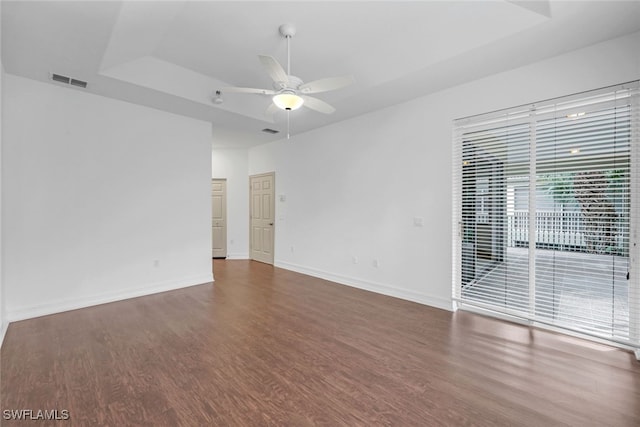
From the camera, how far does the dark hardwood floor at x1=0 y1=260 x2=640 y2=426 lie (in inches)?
76.7

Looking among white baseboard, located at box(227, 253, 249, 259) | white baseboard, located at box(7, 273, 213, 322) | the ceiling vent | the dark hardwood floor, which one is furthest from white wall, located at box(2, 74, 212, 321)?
white baseboard, located at box(227, 253, 249, 259)

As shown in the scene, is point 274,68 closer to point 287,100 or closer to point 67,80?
point 287,100

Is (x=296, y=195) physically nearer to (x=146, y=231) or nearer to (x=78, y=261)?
(x=146, y=231)

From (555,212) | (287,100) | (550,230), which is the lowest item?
(550,230)

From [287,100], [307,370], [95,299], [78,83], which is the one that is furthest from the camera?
[95,299]

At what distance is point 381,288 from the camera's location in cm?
465

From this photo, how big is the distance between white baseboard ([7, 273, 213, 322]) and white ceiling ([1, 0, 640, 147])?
9.14 feet

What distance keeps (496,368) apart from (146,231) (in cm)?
480

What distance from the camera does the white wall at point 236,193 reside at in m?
7.70

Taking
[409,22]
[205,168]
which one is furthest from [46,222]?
[409,22]

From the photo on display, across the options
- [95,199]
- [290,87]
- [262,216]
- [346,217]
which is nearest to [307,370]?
[290,87]

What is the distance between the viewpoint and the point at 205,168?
206 inches

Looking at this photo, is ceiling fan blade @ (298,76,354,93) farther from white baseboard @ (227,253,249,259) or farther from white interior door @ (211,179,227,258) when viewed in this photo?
white baseboard @ (227,253,249,259)

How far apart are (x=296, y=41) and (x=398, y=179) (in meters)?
2.34
